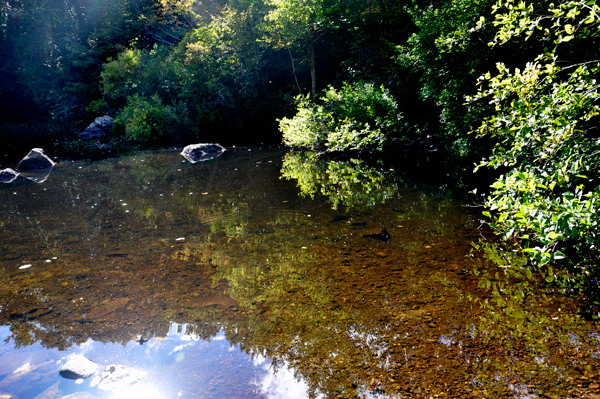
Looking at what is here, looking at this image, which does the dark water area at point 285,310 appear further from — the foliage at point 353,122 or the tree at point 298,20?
the tree at point 298,20

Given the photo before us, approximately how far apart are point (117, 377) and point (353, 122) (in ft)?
31.3

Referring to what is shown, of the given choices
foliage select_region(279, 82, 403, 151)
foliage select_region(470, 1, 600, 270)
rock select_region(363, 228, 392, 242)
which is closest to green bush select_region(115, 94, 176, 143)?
foliage select_region(279, 82, 403, 151)

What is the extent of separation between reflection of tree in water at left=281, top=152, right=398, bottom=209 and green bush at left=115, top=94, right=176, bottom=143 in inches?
417

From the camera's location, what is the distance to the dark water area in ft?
7.92

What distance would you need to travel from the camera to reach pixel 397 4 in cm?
1476

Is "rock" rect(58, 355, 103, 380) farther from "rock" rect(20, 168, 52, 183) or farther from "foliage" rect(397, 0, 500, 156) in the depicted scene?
"rock" rect(20, 168, 52, 183)

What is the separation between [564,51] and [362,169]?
505 cm

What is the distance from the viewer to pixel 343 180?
8484 mm

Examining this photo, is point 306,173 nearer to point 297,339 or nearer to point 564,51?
point 564,51

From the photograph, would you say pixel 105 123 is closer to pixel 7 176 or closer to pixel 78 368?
pixel 7 176

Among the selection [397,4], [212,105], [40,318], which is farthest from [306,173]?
[212,105]

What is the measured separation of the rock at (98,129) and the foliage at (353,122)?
43.6 ft

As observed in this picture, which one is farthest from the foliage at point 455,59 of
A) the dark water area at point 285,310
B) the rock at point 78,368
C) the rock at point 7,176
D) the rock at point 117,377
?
the rock at point 7,176

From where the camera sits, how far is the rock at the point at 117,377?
2.53 meters
